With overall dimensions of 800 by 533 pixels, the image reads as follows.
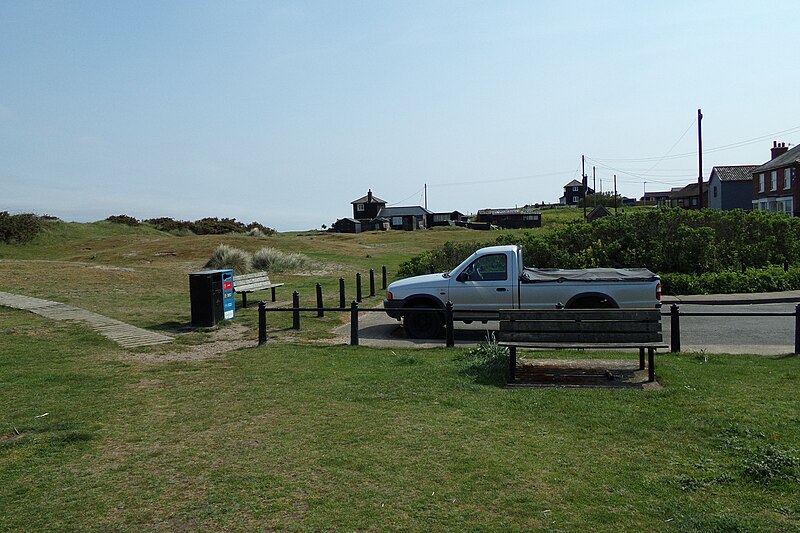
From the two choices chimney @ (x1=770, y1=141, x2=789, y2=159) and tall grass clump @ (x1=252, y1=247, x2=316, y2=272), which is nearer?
tall grass clump @ (x1=252, y1=247, x2=316, y2=272)

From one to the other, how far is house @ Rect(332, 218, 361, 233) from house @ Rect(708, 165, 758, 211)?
2001 inches

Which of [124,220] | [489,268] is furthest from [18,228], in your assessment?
[489,268]

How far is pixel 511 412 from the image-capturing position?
7.06 metres

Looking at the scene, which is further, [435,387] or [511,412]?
[435,387]

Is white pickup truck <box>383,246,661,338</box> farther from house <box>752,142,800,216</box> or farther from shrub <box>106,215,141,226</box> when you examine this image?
shrub <box>106,215,141,226</box>

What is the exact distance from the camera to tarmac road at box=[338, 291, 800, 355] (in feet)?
37.8

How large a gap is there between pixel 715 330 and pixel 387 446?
31.1 feet

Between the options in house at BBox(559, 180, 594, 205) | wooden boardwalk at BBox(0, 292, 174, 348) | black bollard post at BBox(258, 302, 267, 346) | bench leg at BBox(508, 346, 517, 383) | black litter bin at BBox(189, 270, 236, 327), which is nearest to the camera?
bench leg at BBox(508, 346, 517, 383)

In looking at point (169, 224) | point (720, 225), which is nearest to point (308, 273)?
point (720, 225)

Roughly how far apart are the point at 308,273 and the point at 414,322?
1903cm

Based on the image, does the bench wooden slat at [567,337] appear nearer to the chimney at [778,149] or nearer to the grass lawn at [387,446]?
the grass lawn at [387,446]

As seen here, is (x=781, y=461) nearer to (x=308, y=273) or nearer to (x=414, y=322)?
(x=414, y=322)

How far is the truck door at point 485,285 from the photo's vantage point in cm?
1345

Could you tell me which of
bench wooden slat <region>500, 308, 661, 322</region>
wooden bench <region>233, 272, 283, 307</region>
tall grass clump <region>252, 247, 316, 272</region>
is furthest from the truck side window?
tall grass clump <region>252, 247, 316, 272</region>
